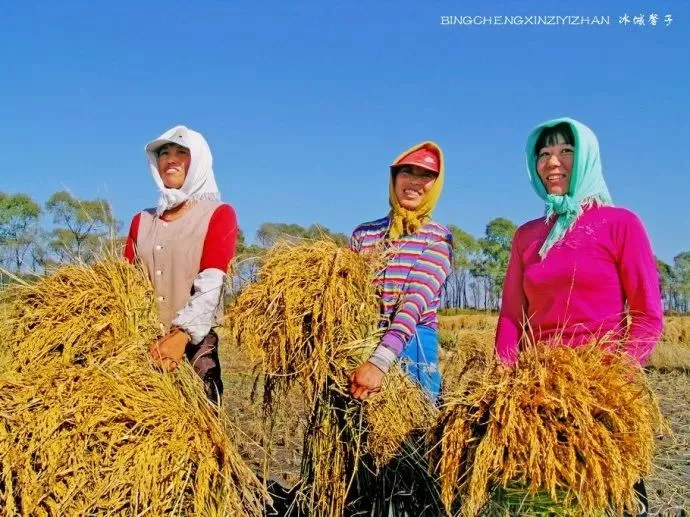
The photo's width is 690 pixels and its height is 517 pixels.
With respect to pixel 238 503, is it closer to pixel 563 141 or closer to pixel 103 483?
pixel 103 483

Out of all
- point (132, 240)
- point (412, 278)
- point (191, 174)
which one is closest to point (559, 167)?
point (412, 278)

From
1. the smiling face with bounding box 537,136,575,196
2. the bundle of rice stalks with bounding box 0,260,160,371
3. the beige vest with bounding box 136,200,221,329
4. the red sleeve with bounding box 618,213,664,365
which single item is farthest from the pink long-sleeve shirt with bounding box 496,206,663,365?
the bundle of rice stalks with bounding box 0,260,160,371

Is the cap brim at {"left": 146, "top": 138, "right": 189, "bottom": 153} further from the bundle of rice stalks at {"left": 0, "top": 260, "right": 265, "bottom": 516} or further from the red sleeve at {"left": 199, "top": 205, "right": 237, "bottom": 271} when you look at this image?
the bundle of rice stalks at {"left": 0, "top": 260, "right": 265, "bottom": 516}

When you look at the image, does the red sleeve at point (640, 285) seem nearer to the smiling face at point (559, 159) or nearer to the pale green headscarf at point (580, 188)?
the pale green headscarf at point (580, 188)

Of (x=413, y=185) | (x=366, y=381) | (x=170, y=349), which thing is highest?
(x=413, y=185)

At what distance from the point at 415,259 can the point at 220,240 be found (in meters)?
0.95

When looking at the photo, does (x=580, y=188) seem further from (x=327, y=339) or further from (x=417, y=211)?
(x=327, y=339)

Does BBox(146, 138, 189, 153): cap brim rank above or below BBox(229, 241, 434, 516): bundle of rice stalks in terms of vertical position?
above

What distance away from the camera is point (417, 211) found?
3.36m

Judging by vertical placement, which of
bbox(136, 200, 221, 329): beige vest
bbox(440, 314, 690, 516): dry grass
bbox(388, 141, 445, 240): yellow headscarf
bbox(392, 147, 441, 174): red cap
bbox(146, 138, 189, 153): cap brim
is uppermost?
bbox(146, 138, 189, 153): cap brim

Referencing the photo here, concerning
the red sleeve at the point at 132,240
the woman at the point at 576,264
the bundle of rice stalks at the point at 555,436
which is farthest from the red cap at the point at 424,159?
the red sleeve at the point at 132,240

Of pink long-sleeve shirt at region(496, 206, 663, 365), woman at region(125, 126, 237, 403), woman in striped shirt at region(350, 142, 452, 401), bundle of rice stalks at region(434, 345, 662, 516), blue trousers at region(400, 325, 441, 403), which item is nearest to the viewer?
bundle of rice stalks at region(434, 345, 662, 516)

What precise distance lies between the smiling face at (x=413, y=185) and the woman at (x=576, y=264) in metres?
0.51

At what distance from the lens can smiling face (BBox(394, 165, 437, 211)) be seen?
3352mm
